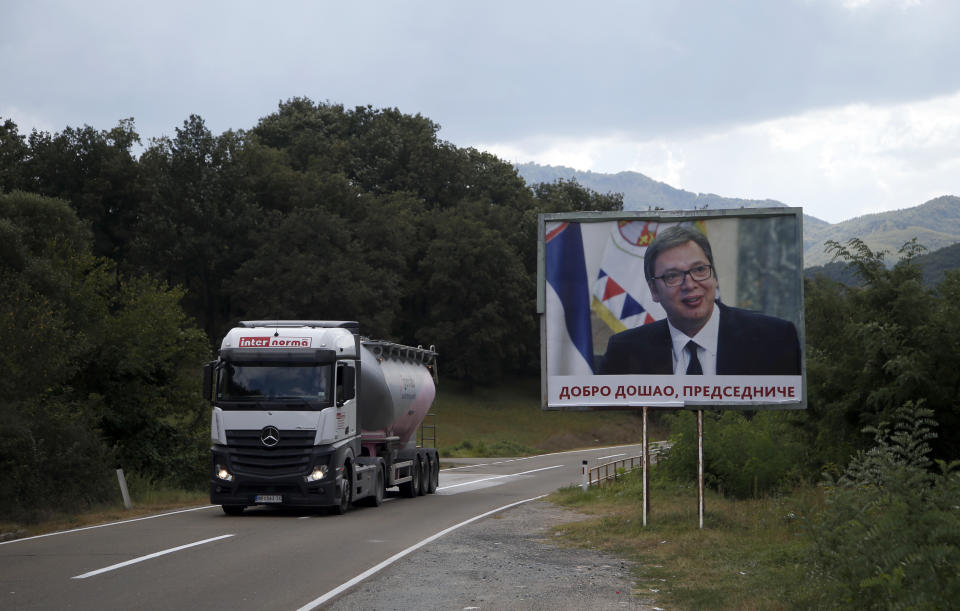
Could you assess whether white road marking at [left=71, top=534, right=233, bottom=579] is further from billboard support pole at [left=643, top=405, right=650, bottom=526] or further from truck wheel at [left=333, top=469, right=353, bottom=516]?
billboard support pole at [left=643, top=405, right=650, bottom=526]

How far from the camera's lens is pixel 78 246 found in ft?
148

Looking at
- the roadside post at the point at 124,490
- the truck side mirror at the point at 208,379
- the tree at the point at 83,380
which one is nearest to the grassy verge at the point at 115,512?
the roadside post at the point at 124,490

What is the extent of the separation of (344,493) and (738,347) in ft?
30.3

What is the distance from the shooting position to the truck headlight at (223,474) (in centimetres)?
2106

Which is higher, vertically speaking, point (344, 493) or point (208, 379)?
point (208, 379)

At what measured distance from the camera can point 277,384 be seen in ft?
69.9

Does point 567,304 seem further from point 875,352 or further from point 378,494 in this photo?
point 378,494

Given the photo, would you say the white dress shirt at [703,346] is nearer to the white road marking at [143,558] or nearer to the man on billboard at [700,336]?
the man on billboard at [700,336]

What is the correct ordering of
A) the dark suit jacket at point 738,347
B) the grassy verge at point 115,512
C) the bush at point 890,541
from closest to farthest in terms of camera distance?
the bush at point 890,541
the dark suit jacket at point 738,347
the grassy verge at point 115,512

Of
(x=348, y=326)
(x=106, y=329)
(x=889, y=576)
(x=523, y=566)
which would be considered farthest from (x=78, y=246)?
(x=889, y=576)

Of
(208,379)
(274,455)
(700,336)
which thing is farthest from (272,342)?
(700,336)

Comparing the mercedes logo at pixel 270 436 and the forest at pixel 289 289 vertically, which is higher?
the forest at pixel 289 289

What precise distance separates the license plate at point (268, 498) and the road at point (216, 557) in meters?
0.45

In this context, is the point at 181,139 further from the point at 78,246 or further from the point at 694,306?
the point at 694,306
